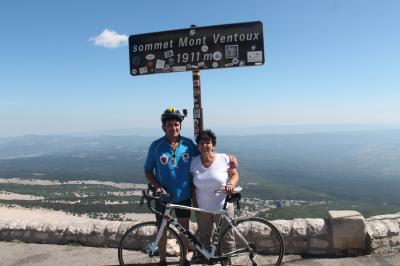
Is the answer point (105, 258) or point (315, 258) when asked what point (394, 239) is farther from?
point (105, 258)

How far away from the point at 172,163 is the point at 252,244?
63.3 inches

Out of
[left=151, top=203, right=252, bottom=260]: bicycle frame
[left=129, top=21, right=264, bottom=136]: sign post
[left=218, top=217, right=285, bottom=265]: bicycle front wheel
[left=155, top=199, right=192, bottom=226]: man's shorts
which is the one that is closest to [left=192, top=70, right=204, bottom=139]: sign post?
[left=129, top=21, right=264, bottom=136]: sign post

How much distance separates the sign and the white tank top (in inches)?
58.9

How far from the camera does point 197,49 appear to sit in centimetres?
581

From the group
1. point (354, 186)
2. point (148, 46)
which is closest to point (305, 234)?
point (148, 46)

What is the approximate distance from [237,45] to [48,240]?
513 cm

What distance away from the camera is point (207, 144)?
5180mm

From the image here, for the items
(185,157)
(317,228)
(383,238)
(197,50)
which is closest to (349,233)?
(317,228)

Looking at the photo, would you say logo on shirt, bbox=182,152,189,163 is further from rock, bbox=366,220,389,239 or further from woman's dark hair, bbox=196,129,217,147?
rock, bbox=366,220,389,239

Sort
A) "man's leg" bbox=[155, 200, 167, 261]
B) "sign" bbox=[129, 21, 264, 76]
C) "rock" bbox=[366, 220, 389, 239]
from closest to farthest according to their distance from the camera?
"man's leg" bbox=[155, 200, 167, 261], "sign" bbox=[129, 21, 264, 76], "rock" bbox=[366, 220, 389, 239]

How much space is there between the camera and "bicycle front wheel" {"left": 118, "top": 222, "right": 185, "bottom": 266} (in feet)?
17.6

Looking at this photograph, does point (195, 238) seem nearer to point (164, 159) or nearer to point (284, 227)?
point (164, 159)

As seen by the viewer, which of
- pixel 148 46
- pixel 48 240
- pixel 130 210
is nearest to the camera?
pixel 148 46

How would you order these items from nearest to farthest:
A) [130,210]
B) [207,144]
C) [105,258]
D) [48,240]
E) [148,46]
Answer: [207,144] → [148,46] → [105,258] → [48,240] → [130,210]
